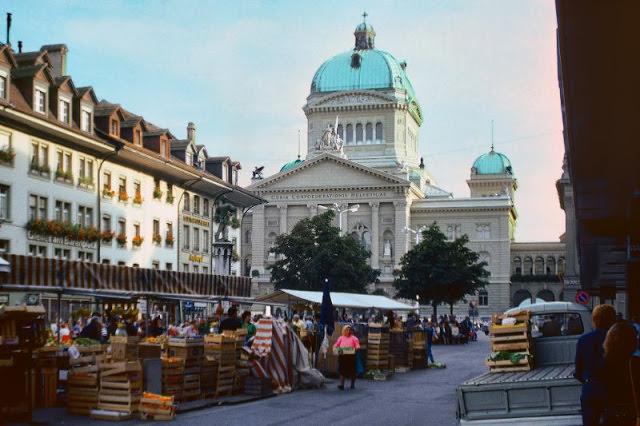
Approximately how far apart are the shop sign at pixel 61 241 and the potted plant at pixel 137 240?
147 inches

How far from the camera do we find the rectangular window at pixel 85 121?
42.0 metres

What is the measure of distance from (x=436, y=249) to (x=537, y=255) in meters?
52.5

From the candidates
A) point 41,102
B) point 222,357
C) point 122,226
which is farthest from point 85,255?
point 222,357

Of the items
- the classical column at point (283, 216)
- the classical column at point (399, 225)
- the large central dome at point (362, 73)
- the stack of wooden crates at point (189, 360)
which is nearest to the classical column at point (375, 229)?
the classical column at point (399, 225)

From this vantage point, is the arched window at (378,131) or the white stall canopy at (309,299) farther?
the arched window at (378,131)

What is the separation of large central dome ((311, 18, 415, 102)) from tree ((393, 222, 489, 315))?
59.0 meters

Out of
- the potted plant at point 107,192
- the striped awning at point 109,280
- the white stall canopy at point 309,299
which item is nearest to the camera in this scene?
the striped awning at point 109,280

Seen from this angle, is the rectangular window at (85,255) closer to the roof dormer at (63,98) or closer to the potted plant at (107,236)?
the potted plant at (107,236)

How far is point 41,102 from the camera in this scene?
1512 inches

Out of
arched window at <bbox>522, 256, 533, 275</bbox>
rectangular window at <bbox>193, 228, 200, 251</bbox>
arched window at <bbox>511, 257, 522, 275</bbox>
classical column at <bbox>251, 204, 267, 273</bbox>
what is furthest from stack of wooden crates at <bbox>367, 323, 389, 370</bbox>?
arched window at <bbox>522, 256, 533, 275</bbox>

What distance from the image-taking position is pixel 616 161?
1535 cm

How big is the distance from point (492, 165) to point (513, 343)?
Answer: 145395 millimetres

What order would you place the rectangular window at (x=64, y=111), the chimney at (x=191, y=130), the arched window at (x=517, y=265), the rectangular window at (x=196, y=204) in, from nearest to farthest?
the rectangular window at (x=64, y=111)
the rectangular window at (x=196, y=204)
the chimney at (x=191, y=130)
the arched window at (x=517, y=265)

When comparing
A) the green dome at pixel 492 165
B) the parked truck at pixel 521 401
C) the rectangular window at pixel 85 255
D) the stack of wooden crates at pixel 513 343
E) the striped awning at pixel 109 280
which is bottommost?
the parked truck at pixel 521 401
